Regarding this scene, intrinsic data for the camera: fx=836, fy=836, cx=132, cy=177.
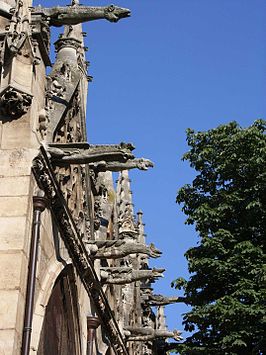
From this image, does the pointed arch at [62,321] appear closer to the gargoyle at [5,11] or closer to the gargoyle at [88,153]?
the gargoyle at [88,153]

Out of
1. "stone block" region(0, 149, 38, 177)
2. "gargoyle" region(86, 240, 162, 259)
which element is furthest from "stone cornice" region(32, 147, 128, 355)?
"gargoyle" region(86, 240, 162, 259)

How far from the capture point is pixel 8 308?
39.9ft

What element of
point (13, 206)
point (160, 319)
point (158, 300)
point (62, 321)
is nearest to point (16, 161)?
point (13, 206)

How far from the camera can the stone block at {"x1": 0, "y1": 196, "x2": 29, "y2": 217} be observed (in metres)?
13.0

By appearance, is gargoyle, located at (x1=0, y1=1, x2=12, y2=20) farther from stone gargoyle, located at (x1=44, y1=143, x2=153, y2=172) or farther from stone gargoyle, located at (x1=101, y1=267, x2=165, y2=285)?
stone gargoyle, located at (x1=101, y1=267, x2=165, y2=285)

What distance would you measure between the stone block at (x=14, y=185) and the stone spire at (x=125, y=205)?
13.9 metres

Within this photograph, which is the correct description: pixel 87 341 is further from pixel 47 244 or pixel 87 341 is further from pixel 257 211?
pixel 257 211

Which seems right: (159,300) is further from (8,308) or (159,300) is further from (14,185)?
(8,308)

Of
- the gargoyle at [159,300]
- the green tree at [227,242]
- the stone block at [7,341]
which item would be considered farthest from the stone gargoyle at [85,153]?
the gargoyle at [159,300]

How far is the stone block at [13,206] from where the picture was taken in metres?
13.0

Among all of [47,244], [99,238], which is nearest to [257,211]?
[99,238]

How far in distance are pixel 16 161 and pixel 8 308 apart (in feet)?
8.30

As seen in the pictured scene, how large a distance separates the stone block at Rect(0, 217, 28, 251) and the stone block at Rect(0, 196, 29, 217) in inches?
3.4

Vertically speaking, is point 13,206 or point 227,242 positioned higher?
point 227,242
